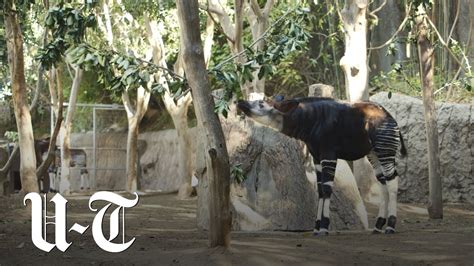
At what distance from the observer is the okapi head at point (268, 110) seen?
923 cm

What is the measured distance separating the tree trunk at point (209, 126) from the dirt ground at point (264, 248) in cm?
24

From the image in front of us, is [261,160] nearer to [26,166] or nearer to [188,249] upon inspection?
[188,249]

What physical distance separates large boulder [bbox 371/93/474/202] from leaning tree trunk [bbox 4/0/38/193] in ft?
21.4

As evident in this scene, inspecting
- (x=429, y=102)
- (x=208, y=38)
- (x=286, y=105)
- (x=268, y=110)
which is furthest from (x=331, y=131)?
(x=208, y=38)

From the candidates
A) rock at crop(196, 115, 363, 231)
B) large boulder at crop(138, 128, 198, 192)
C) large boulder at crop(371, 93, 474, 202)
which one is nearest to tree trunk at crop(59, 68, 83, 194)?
large boulder at crop(138, 128, 198, 192)

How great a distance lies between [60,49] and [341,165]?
14.4 ft

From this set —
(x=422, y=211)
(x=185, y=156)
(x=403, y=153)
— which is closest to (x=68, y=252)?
(x=403, y=153)

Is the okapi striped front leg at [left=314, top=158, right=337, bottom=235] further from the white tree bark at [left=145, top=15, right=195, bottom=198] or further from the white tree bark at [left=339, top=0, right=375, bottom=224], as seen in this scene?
the white tree bark at [left=145, top=15, right=195, bottom=198]

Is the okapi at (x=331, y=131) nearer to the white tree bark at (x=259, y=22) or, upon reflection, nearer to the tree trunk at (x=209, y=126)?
the tree trunk at (x=209, y=126)

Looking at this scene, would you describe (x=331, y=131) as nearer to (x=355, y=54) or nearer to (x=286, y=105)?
(x=286, y=105)

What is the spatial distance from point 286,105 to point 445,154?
7.10 m

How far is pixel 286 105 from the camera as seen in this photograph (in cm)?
926

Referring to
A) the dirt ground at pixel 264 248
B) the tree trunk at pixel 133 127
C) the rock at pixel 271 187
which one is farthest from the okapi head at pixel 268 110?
the tree trunk at pixel 133 127

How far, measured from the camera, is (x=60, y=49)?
7.90 m
